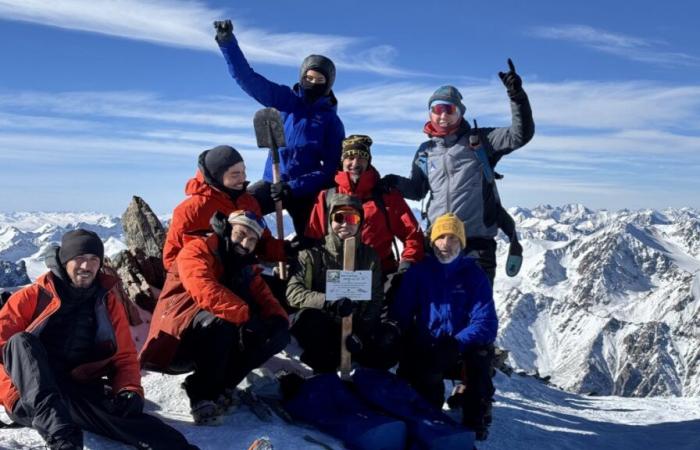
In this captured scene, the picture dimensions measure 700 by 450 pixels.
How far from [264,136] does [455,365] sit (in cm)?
486

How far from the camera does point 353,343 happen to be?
7.92 m

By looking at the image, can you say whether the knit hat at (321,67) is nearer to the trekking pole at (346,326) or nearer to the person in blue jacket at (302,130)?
the person in blue jacket at (302,130)

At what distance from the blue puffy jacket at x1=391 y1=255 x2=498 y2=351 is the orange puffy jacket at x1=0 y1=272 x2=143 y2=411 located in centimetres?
351

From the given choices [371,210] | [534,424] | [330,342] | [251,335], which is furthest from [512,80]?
[534,424]

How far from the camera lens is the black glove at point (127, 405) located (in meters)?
6.41

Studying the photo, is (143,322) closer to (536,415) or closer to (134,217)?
(134,217)

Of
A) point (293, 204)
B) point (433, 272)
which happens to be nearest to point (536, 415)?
point (433, 272)

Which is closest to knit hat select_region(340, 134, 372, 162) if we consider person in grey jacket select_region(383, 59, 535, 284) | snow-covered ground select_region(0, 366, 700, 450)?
person in grey jacket select_region(383, 59, 535, 284)

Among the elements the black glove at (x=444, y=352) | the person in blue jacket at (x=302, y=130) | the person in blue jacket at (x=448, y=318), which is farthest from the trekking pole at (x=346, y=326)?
the person in blue jacket at (x=302, y=130)

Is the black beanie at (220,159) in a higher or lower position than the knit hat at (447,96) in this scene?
lower

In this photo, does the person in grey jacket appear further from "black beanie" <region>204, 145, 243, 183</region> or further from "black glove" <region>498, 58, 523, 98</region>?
→ "black beanie" <region>204, 145, 243, 183</region>

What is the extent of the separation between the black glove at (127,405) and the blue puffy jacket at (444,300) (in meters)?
3.50

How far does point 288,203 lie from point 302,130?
1.25 metres

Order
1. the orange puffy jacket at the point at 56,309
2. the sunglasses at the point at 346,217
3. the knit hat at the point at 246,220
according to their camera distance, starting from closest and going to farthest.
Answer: the orange puffy jacket at the point at 56,309, the knit hat at the point at 246,220, the sunglasses at the point at 346,217
